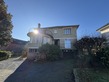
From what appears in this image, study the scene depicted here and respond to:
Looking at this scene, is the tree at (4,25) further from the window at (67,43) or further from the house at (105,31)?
the house at (105,31)

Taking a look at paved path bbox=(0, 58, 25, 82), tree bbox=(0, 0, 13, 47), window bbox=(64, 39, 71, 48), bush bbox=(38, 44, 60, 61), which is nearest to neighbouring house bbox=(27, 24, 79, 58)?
window bbox=(64, 39, 71, 48)

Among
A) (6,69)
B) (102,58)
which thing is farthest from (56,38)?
(102,58)

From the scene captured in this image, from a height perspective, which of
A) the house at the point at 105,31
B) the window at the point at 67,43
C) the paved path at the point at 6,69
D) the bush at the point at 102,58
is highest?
the house at the point at 105,31

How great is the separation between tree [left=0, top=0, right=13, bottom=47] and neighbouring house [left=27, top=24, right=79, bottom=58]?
632cm

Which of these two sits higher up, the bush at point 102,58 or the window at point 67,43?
the window at point 67,43

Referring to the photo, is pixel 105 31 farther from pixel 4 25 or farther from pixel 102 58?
pixel 4 25

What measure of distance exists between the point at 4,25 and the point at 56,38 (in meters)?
13.1

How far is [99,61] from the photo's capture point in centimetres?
1527

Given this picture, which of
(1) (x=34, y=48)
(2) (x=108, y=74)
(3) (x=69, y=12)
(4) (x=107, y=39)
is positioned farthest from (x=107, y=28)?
(1) (x=34, y=48)

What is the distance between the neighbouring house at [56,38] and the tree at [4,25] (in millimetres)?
6320

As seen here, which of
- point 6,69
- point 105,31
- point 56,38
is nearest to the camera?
point 6,69

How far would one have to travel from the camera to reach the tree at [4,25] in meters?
26.3

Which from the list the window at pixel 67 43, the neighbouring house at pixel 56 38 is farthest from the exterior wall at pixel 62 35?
the window at pixel 67 43

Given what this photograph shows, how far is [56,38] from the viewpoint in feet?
111
